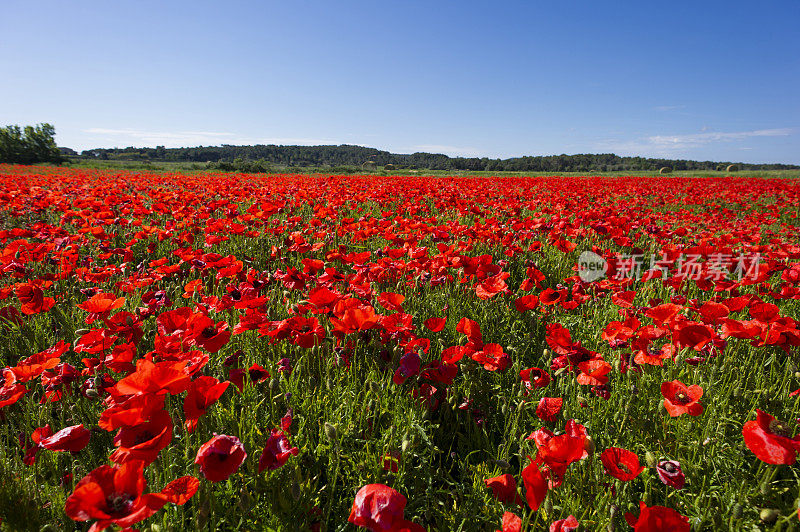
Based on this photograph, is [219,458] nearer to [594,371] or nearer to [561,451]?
[561,451]

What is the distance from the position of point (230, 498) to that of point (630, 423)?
1734 mm

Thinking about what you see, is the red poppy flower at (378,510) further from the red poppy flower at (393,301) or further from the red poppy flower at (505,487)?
the red poppy flower at (393,301)

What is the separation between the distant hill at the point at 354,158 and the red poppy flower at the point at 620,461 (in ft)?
206

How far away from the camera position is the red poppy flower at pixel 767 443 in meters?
0.95

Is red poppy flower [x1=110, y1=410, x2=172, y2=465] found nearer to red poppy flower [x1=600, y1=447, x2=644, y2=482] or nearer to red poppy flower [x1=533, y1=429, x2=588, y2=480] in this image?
red poppy flower [x1=533, y1=429, x2=588, y2=480]

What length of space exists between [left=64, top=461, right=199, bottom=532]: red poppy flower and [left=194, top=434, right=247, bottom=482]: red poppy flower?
74 mm

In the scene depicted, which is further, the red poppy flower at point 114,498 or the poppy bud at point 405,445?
the poppy bud at point 405,445

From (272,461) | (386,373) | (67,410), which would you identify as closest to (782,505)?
(386,373)

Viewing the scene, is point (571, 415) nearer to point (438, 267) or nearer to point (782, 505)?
point (782, 505)

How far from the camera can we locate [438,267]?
111 inches

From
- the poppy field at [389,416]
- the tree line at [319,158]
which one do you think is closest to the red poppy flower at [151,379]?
the poppy field at [389,416]

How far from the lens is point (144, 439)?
102 cm

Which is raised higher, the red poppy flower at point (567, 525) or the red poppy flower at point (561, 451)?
the red poppy flower at point (561, 451)
